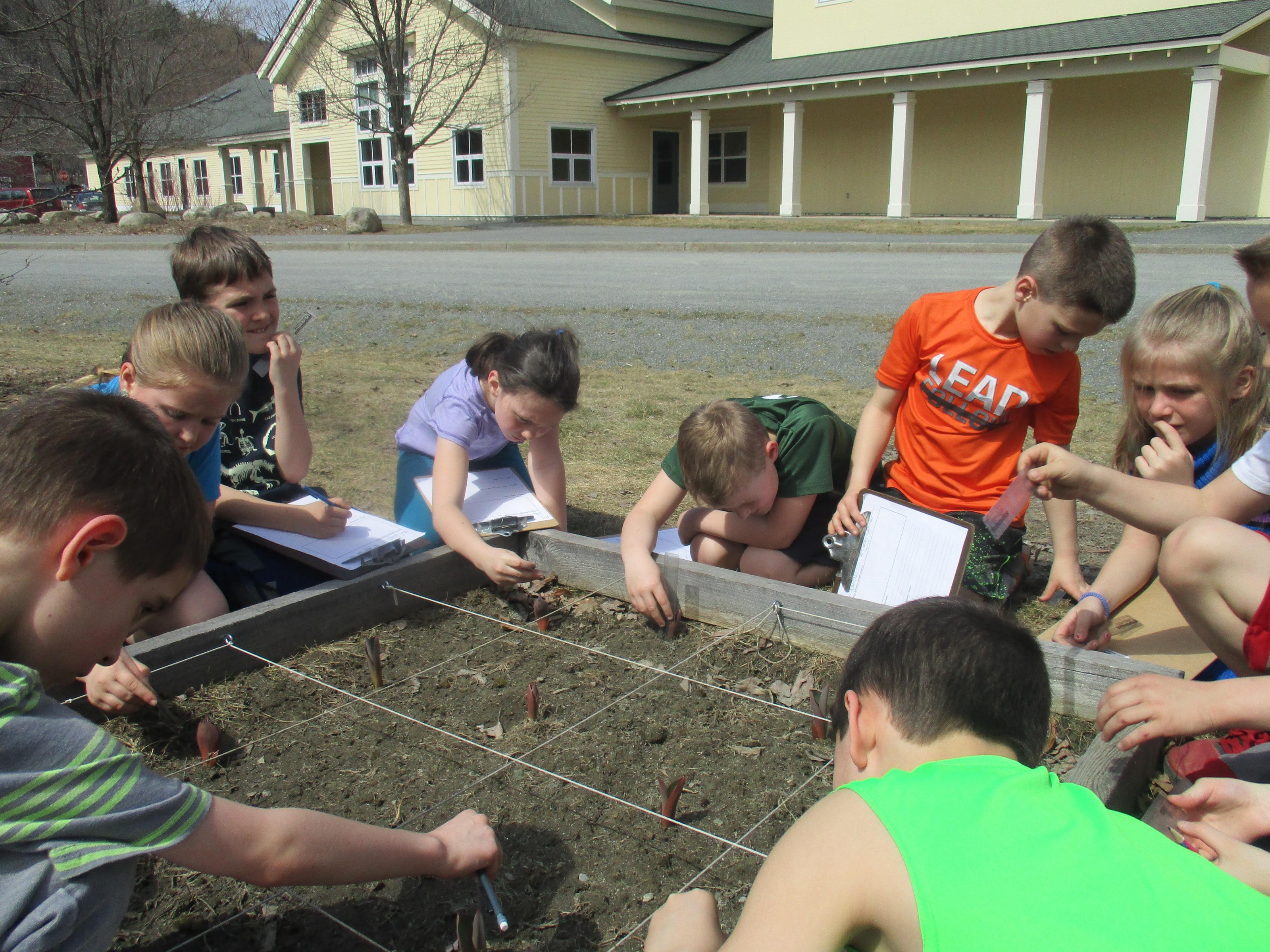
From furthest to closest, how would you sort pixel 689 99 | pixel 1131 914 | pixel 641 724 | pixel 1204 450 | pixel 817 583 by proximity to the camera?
pixel 689 99 < pixel 817 583 < pixel 1204 450 < pixel 641 724 < pixel 1131 914

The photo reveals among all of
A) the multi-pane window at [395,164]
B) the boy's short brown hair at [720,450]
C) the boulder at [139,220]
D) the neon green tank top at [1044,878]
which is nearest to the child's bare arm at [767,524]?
the boy's short brown hair at [720,450]

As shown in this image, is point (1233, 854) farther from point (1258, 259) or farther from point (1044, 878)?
point (1258, 259)

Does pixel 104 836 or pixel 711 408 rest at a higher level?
pixel 711 408

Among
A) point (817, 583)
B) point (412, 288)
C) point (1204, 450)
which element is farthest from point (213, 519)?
point (412, 288)

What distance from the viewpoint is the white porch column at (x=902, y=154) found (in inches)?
851

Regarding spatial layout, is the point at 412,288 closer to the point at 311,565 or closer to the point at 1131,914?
the point at 311,565

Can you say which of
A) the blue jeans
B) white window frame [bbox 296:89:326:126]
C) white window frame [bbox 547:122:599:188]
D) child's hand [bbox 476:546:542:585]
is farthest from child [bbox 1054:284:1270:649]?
white window frame [bbox 296:89:326:126]

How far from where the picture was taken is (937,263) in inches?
472

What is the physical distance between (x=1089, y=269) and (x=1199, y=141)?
61.8 ft

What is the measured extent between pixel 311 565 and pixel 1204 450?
273 cm

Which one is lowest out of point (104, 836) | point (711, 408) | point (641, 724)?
point (641, 724)

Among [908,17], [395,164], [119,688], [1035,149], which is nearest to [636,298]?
[119,688]

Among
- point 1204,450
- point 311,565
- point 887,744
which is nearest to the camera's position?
→ point 887,744

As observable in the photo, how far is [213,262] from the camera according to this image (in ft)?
10.5
